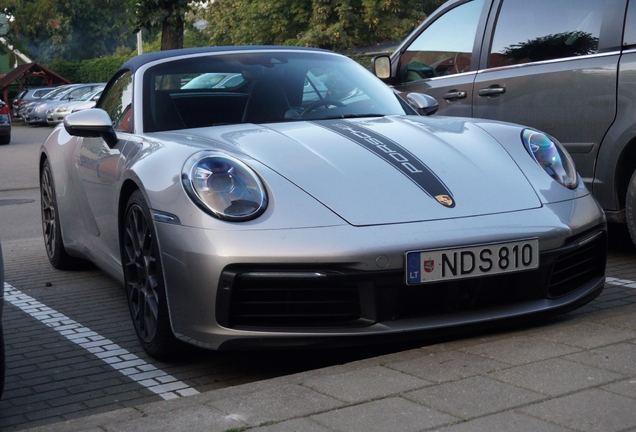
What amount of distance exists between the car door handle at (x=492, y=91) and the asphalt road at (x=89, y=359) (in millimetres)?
1276

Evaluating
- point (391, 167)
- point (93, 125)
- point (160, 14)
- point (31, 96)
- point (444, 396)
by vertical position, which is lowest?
point (31, 96)

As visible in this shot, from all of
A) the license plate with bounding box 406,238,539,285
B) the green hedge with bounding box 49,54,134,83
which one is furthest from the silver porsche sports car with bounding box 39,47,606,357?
the green hedge with bounding box 49,54,134,83

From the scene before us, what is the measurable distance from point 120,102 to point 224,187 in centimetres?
183

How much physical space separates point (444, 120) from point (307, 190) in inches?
48.0

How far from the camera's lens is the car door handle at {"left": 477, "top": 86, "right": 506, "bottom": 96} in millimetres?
6293

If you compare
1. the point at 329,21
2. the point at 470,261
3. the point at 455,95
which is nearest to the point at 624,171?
the point at 455,95

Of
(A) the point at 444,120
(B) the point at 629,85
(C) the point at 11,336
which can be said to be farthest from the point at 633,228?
(C) the point at 11,336

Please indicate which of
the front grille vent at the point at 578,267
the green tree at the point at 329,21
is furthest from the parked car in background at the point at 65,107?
the front grille vent at the point at 578,267

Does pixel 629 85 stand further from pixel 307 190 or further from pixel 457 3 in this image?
pixel 307 190

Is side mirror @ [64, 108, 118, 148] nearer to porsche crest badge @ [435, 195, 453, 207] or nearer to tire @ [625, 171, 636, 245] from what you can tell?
porsche crest badge @ [435, 195, 453, 207]

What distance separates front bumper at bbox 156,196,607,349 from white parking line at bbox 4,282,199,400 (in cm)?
24

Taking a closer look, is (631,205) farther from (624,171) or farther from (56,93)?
(56,93)

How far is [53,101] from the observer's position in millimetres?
33469

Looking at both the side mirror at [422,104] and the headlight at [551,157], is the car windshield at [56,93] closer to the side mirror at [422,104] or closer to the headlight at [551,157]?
the side mirror at [422,104]
